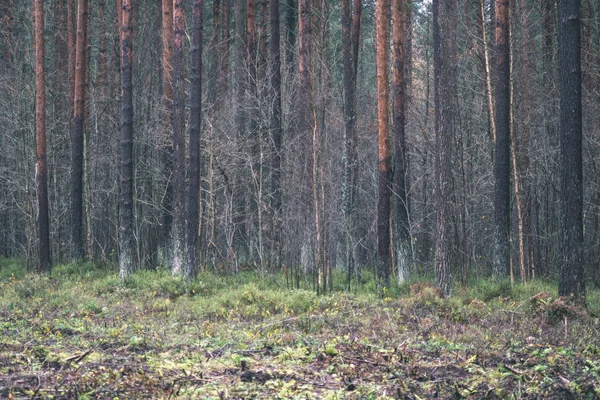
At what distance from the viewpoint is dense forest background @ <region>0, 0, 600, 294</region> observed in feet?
46.5

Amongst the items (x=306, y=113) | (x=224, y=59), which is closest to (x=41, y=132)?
(x=224, y=59)

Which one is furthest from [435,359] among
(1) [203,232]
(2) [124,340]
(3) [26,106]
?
(3) [26,106]

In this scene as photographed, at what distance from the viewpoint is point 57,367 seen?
689cm

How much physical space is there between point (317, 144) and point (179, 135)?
4.43 meters

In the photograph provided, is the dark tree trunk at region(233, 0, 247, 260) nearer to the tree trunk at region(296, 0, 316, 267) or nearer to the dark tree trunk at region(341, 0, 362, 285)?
the tree trunk at region(296, 0, 316, 267)

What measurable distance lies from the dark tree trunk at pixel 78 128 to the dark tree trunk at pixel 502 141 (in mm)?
12419

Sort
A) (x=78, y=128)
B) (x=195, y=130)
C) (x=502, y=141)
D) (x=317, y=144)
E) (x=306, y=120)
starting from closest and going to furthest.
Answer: (x=317, y=144), (x=306, y=120), (x=502, y=141), (x=195, y=130), (x=78, y=128)

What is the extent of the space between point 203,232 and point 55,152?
7.49 meters

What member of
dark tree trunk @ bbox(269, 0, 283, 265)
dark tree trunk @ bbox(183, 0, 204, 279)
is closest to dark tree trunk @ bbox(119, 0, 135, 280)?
dark tree trunk @ bbox(183, 0, 204, 279)

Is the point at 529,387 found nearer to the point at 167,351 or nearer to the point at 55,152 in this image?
the point at 167,351

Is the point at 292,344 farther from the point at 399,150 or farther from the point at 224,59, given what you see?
the point at 224,59

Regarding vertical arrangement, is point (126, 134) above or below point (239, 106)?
below

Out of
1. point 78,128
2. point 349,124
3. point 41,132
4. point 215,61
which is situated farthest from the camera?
point 215,61

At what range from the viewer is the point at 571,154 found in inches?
464
